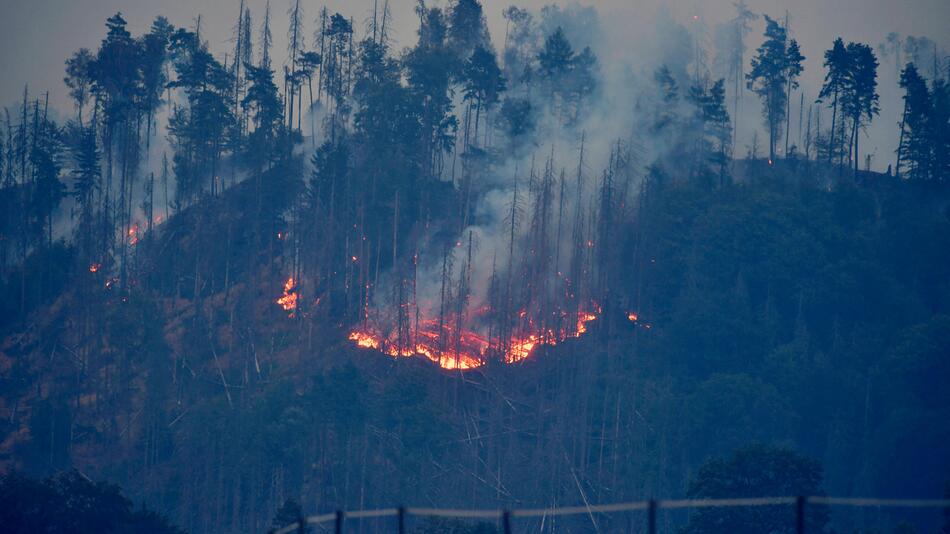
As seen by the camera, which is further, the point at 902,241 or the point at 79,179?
the point at 79,179

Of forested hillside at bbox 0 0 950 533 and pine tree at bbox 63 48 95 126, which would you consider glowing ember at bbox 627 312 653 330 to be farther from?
pine tree at bbox 63 48 95 126

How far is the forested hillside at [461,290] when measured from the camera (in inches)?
2527

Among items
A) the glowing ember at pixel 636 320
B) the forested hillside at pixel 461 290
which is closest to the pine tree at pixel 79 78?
the forested hillside at pixel 461 290

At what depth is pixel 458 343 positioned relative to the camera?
2800 inches

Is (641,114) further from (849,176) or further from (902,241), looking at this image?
(902,241)

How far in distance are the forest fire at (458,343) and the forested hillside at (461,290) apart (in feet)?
0.72

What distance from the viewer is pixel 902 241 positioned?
7675 cm

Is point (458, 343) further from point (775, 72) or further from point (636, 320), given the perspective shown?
point (775, 72)

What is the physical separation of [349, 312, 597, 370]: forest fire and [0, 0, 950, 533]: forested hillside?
0.72ft

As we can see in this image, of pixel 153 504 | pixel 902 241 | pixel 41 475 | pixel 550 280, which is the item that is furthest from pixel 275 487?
pixel 902 241

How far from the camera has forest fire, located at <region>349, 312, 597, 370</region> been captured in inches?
2800

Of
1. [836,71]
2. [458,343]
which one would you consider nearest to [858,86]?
[836,71]

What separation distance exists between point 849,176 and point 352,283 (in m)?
34.6

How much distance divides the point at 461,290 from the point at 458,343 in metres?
4.36
